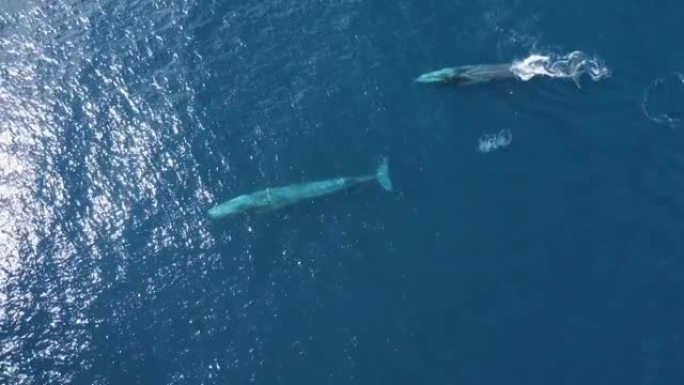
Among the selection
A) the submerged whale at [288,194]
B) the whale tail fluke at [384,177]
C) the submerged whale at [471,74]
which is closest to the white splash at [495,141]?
the submerged whale at [471,74]

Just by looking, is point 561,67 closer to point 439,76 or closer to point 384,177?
point 439,76

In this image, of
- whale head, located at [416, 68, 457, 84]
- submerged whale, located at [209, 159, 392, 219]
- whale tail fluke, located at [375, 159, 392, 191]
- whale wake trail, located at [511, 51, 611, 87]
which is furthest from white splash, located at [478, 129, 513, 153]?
submerged whale, located at [209, 159, 392, 219]

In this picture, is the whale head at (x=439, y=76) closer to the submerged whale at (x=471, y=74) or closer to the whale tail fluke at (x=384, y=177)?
the submerged whale at (x=471, y=74)

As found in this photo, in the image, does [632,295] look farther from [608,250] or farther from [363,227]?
[363,227]

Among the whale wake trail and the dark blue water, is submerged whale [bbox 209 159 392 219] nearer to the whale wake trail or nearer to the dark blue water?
the dark blue water

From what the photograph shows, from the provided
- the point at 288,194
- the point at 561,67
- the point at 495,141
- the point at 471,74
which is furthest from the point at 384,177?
the point at 561,67

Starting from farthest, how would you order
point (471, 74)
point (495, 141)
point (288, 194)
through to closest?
1. point (471, 74)
2. point (495, 141)
3. point (288, 194)
